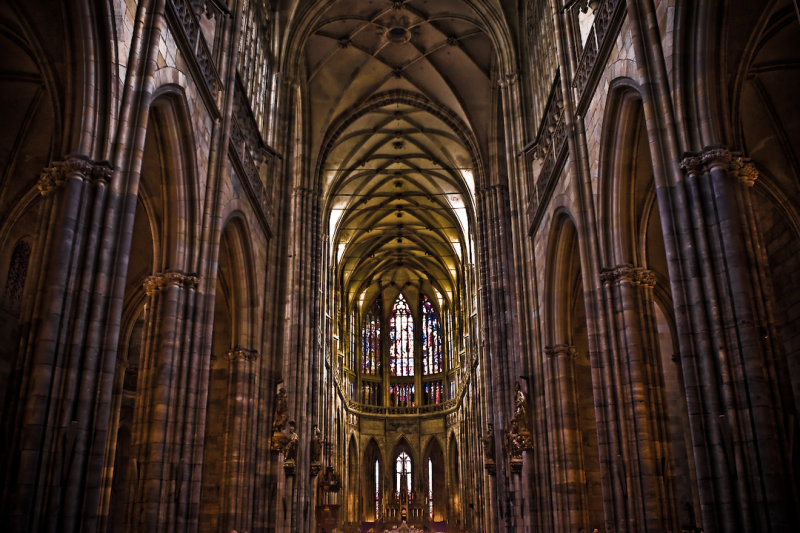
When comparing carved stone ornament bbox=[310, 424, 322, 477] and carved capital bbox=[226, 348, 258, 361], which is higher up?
carved capital bbox=[226, 348, 258, 361]

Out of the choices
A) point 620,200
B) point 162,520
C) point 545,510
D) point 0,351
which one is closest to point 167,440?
point 162,520

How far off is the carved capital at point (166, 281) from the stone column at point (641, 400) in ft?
26.3

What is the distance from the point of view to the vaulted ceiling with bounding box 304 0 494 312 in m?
28.3

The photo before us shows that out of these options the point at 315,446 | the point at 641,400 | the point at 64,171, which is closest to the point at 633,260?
the point at 641,400

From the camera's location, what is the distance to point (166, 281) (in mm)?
13594

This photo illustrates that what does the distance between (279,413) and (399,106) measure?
18098 millimetres

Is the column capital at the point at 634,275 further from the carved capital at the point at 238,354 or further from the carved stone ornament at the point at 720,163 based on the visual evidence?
the carved capital at the point at 238,354

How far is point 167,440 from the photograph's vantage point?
12.5m

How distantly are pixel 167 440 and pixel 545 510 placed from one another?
1087 centimetres

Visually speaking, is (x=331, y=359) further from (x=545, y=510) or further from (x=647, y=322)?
(x=647, y=322)

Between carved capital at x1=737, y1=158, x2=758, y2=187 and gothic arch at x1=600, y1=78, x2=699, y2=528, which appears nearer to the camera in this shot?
carved capital at x1=737, y1=158, x2=758, y2=187

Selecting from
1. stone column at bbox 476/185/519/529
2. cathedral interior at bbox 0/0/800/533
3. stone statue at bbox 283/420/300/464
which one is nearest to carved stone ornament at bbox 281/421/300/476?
stone statue at bbox 283/420/300/464

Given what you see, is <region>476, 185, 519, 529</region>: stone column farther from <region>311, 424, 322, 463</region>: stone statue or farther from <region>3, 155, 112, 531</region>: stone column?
<region>3, 155, 112, 531</region>: stone column

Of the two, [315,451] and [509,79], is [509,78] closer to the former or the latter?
[509,79]
